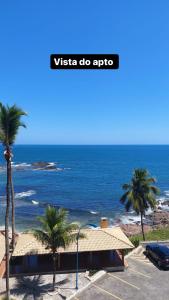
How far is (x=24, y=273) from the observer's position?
3278 centimetres

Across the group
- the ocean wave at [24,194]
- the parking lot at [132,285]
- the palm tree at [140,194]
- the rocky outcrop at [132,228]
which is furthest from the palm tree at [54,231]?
the ocean wave at [24,194]

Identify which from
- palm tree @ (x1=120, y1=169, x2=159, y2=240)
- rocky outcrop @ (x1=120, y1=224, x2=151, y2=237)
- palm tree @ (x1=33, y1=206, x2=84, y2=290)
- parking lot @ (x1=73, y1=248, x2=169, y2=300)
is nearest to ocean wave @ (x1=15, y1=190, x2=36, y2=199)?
rocky outcrop @ (x1=120, y1=224, x2=151, y2=237)

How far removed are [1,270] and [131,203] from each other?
66.3ft

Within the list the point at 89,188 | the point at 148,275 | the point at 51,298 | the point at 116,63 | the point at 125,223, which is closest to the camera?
the point at 116,63

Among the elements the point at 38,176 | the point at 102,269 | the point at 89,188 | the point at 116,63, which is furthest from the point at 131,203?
the point at 38,176

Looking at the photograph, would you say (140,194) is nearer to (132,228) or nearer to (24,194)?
(132,228)

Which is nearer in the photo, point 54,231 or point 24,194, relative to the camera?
point 54,231

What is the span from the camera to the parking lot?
2773 cm

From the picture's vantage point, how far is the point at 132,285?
29.6 m

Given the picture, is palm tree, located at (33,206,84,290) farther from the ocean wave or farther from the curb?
the ocean wave

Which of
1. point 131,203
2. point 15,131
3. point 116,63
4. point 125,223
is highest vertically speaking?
point 116,63

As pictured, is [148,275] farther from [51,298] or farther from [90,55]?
[90,55]

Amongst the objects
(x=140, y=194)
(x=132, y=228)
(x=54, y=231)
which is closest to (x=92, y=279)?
(x=54, y=231)

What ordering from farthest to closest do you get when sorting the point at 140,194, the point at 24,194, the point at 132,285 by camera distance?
the point at 24,194 → the point at 140,194 → the point at 132,285
